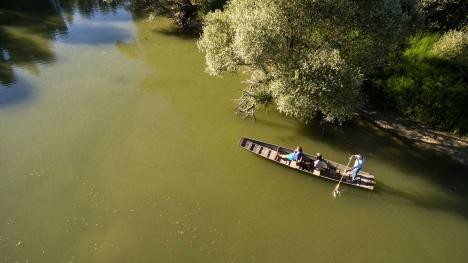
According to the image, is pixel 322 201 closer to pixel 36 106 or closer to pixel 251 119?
pixel 251 119

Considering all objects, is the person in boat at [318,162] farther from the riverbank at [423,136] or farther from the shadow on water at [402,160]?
the riverbank at [423,136]

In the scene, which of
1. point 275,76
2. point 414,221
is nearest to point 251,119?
point 275,76

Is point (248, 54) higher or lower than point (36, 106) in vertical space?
higher

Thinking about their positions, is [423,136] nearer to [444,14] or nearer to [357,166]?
[357,166]

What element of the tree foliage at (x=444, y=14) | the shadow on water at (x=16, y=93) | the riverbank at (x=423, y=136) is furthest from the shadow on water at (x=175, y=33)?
the tree foliage at (x=444, y=14)

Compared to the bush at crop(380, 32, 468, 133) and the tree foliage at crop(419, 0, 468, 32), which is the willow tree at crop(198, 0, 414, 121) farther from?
the tree foliage at crop(419, 0, 468, 32)

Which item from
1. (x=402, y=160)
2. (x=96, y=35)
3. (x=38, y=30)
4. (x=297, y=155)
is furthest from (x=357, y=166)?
(x=38, y=30)
